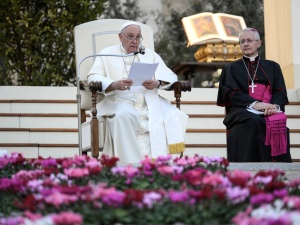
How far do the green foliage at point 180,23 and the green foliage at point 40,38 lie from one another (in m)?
11.1

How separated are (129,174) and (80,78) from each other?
4.05 meters

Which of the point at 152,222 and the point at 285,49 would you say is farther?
the point at 285,49

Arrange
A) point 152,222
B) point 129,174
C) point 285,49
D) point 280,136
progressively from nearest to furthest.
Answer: point 152,222 < point 129,174 < point 280,136 < point 285,49

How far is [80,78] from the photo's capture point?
8.40 meters

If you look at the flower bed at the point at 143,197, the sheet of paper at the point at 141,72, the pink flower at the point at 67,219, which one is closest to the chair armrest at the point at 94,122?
the sheet of paper at the point at 141,72

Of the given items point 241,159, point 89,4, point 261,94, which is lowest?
point 241,159

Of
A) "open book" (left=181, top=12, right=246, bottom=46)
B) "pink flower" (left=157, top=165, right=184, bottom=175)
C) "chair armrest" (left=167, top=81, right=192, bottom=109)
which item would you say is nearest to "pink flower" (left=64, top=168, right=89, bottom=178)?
"pink flower" (left=157, top=165, right=184, bottom=175)

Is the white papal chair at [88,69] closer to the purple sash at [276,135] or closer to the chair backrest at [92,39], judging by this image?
the chair backrest at [92,39]

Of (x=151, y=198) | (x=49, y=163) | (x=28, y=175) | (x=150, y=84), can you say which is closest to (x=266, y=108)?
(x=150, y=84)

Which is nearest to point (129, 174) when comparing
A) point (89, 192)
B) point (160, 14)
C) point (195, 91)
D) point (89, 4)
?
point (89, 192)

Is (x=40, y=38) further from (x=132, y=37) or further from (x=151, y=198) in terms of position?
(x=151, y=198)

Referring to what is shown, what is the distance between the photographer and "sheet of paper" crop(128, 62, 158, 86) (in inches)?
298

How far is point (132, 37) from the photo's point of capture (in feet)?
26.5

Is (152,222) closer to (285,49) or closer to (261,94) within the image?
(261,94)
